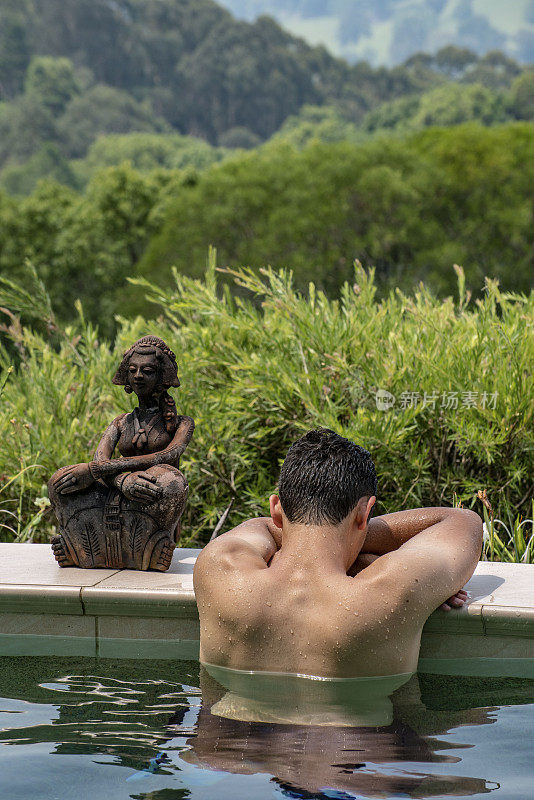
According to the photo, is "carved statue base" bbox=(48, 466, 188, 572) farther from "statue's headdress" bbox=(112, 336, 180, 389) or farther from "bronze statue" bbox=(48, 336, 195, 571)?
"statue's headdress" bbox=(112, 336, 180, 389)

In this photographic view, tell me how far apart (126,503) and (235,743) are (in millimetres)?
1821

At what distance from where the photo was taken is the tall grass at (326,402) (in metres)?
5.76

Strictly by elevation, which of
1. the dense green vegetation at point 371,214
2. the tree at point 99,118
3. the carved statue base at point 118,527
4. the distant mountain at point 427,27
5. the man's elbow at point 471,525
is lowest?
the carved statue base at point 118,527

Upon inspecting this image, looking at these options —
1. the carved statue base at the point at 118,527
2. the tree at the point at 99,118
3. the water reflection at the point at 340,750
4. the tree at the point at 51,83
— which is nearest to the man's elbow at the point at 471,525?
the water reflection at the point at 340,750

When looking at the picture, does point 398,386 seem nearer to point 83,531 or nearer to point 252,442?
point 252,442

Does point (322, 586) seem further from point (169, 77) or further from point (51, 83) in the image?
point (169, 77)

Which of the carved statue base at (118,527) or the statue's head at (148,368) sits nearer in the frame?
the carved statue base at (118,527)

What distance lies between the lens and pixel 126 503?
459cm

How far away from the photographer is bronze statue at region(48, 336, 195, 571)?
4.53 metres

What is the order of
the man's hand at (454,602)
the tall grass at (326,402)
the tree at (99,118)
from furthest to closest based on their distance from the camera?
the tree at (99,118)
the tall grass at (326,402)
the man's hand at (454,602)

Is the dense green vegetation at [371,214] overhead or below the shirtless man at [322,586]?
overhead

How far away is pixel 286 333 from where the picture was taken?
6.36 m

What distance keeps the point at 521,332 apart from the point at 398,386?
2.68 ft

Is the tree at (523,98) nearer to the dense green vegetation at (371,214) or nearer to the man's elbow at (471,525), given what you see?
the dense green vegetation at (371,214)
